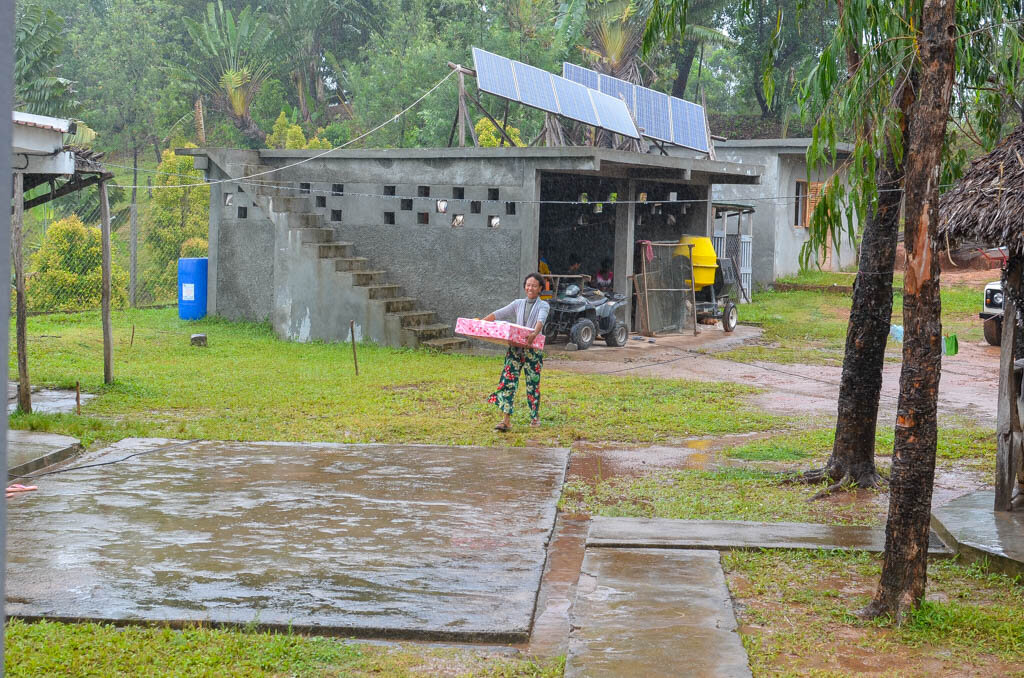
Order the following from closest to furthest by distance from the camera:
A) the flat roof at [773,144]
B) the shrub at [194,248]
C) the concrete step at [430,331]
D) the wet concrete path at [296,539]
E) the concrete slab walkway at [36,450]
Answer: the wet concrete path at [296,539] < the concrete slab walkway at [36,450] < the concrete step at [430,331] < the flat roof at [773,144] < the shrub at [194,248]

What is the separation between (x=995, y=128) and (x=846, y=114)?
2.54 m

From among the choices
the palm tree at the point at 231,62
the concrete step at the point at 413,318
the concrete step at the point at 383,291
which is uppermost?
the palm tree at the point at 231,62

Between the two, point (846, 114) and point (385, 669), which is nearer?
point (385, 669)

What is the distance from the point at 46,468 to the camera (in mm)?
9203

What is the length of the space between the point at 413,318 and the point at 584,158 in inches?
162

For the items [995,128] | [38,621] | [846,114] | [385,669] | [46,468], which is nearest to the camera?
[385,669]

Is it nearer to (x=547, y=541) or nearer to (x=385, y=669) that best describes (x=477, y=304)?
(x=547, y=541)

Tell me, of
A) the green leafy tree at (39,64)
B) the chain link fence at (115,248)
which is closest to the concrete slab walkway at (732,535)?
the chain link fence at (115,248)

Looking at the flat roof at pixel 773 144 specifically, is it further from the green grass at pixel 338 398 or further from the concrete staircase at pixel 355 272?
the green grass at pixel 338 398

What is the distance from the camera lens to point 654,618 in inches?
217

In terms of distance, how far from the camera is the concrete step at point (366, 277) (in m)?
18.9

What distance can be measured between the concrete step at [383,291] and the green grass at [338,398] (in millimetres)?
961

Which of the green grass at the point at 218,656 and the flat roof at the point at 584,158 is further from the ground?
the flat roof at the point at 584,158

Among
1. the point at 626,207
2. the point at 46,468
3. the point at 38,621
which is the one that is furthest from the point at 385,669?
the point at 626,207
